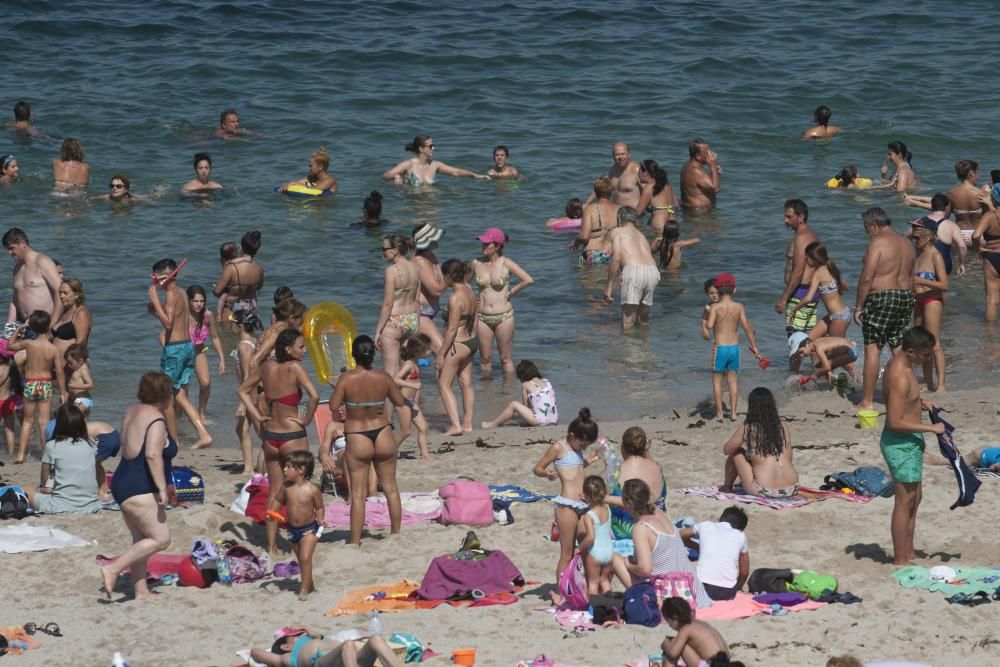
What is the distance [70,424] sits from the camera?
995 centimetres

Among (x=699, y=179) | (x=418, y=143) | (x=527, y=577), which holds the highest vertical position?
(x=418, y=143)

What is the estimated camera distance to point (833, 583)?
862 centimetres

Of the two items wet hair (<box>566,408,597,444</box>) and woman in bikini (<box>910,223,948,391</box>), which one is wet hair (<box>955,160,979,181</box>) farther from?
wet hair (<box>566,408,597,444</box>)

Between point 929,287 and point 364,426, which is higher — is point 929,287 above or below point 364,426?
above

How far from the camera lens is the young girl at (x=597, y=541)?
8.59m

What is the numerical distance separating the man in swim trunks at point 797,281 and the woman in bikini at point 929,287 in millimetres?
875

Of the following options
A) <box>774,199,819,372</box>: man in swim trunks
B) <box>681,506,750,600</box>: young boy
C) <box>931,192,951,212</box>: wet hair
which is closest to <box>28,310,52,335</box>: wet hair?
<box>681,506,750,600</box>: young boy

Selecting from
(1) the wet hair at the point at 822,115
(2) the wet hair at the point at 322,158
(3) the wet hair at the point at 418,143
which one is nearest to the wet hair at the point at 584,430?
(2) the wet hair at the point at 322,158

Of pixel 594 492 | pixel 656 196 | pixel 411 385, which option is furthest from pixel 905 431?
pixel 656 196

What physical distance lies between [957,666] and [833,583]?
3.49ft

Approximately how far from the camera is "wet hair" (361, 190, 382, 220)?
714 inches

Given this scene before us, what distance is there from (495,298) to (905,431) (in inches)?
203

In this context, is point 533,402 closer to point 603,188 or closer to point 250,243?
point 250,243

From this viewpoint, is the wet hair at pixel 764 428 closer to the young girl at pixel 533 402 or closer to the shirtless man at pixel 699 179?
the young girl at pixel 533 402
